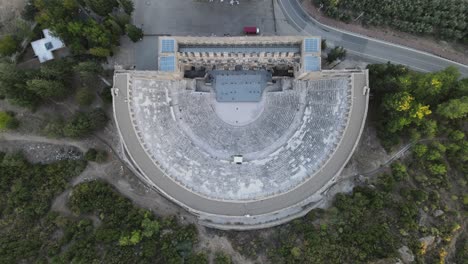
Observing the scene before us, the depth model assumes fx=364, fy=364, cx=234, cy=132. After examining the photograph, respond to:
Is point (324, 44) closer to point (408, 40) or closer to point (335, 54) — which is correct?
point (335, 54)

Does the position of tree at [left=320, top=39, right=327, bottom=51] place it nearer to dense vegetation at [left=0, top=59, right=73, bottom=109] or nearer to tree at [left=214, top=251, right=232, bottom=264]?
tree at [left=214, top=251, right=232, bottom=264]

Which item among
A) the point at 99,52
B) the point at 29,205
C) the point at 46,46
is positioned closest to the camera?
the point at 29,205

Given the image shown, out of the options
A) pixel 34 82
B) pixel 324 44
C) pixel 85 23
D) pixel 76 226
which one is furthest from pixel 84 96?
pixel 324 44

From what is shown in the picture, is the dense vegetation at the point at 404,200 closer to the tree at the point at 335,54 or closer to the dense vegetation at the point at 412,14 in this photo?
the tree at the point at 335,54

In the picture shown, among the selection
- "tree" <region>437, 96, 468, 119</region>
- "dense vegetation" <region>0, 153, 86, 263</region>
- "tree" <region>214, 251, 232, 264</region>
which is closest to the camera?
"dense vegetation" <region>0, 153, 86, 263</region>

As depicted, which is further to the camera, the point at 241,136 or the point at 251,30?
the point at 251,30

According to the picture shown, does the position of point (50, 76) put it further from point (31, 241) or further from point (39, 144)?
point (31, 241)

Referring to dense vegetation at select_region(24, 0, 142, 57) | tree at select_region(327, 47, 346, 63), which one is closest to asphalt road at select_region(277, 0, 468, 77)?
tree at select_region(327, 47, 346, 63)

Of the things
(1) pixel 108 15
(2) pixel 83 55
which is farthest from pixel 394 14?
(2) pixel 83 55
